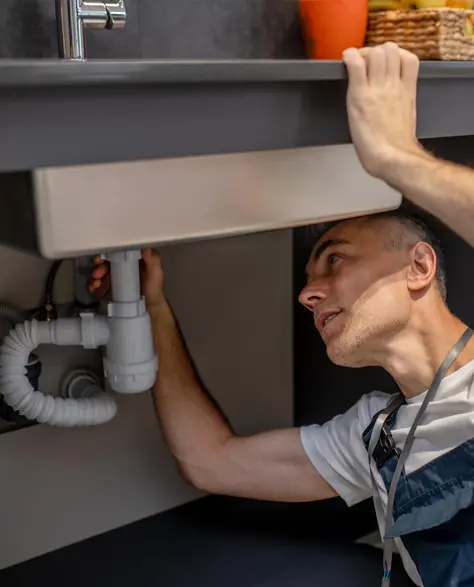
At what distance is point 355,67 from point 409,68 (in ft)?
0.23

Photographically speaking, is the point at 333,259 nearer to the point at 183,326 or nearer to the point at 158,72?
the point at 183,326

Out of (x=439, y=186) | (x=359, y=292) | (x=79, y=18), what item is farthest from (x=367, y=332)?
(x=79, y=18)

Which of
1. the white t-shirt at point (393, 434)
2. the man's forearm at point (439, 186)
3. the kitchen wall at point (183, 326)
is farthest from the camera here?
the kitchen wall at point (183, 326)

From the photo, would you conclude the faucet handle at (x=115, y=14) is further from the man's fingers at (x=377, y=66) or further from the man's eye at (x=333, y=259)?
the man's eye at (x=333, y=259)

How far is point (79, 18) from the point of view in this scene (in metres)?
0.93

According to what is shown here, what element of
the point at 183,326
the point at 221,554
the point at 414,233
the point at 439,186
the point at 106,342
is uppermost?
the point at 439,186

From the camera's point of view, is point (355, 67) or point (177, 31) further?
point (177, 31)

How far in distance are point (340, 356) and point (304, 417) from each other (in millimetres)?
528

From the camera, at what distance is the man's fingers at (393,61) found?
31.9 inches

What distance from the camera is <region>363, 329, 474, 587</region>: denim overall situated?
1.02m

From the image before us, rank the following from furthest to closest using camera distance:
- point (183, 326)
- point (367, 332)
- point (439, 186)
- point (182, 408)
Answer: point (183, 326)
point (182, 408)
point (367, 332)
point (439, 186)

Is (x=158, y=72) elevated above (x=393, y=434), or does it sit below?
above

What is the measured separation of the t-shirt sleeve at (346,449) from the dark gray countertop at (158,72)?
576mm

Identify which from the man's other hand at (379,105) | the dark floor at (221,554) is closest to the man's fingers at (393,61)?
the man's other hand at (379,105)
